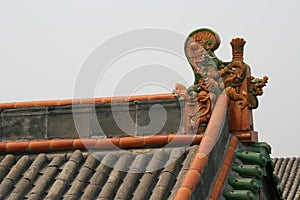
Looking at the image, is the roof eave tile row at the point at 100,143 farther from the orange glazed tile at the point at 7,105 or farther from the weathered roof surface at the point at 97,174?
the orange glazed tile at the point at 7,105

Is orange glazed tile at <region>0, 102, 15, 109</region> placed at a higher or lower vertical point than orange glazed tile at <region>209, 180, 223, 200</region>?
higher

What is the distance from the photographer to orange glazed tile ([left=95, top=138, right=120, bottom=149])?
902cm

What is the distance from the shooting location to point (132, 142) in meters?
8.95

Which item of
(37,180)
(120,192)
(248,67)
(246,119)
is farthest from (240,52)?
(37,180)

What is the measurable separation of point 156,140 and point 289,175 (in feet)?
69.8

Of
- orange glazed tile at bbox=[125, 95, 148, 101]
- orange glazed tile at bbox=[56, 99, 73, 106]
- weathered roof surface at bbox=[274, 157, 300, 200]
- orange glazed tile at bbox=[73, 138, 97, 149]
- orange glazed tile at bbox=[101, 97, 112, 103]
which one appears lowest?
orange glazed tile at bbox=[73, 138, 97, 149]

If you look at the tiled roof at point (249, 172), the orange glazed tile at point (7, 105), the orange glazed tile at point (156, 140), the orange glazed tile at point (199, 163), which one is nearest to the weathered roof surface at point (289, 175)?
the tiled roof at point (249, 172)

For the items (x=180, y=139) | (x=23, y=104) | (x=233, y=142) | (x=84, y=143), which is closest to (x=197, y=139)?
(x=180, y=139)

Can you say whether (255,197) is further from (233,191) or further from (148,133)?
(148,133)

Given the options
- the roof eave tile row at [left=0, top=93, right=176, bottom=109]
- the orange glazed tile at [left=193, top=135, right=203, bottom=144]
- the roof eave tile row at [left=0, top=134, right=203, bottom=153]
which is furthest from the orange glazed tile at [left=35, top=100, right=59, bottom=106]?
the orange glazed tile at [left=193, top=135, right=203, bottom=144]

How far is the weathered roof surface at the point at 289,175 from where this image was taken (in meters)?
27.3

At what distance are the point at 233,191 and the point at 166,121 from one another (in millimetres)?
1432

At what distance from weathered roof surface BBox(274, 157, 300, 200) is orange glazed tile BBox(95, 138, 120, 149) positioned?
19.1 metres

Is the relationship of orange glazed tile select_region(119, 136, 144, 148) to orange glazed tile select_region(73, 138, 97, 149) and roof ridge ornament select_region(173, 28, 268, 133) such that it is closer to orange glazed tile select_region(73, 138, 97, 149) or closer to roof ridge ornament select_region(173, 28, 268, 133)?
orange glazed tile select_region(73, 138, 97, 149)
